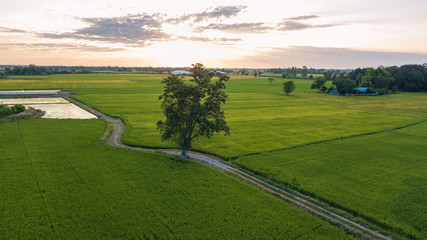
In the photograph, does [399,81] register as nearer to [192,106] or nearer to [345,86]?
[345,86]

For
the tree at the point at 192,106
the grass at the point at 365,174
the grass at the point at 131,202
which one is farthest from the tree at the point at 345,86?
the grass at the point at 131,202

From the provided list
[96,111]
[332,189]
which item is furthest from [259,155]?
[96,111]

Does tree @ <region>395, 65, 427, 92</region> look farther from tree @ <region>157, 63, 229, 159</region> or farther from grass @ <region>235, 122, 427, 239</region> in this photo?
tree @ <region>157, 63, 229, 159</region>

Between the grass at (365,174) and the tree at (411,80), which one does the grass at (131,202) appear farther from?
the tree at (411,80)

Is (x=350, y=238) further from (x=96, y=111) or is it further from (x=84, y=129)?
(x=96, y=111)

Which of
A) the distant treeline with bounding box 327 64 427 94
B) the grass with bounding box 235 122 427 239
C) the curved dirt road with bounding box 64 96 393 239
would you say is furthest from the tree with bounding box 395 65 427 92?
the curved dirt road with bounding box 64 96 393 239

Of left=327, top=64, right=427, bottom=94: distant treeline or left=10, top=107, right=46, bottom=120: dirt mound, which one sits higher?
left=327, top=64, right=427, bottom=94: distant treeline

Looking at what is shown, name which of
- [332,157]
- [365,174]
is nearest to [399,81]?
[332,157]
